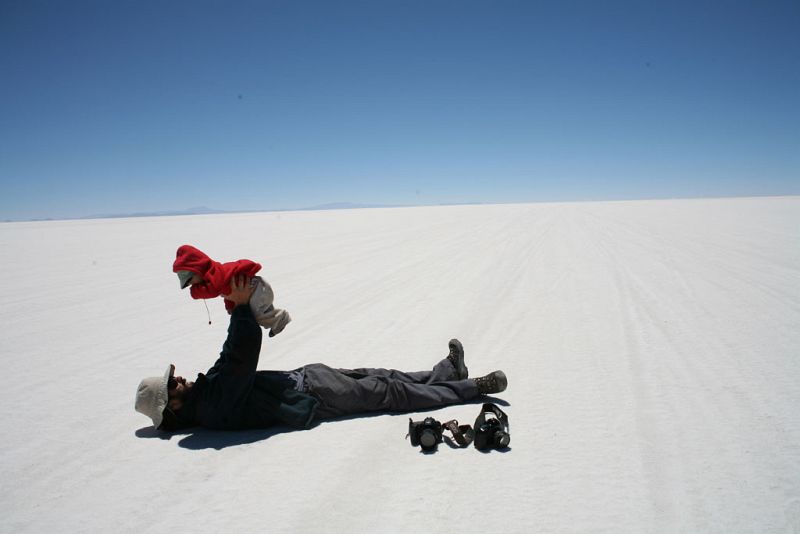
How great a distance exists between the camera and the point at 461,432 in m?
3.36

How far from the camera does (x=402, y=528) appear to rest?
2469 mm

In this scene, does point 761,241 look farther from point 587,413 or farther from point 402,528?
point 402,528

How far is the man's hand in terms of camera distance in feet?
10.4

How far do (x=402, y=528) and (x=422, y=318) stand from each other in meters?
4.50

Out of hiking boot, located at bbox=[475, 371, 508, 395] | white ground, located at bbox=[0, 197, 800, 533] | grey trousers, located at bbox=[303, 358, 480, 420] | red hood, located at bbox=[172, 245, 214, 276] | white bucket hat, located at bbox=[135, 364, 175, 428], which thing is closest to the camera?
white ground, located at bbox=[0, 197, 800, 533]

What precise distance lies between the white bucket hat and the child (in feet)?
2.37

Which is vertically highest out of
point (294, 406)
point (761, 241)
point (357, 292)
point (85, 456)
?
point (761, 241)

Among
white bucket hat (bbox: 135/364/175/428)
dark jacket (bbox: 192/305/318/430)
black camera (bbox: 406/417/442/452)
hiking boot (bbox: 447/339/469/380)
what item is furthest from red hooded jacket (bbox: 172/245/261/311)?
hiking boot (bbox: 447/339/469/380)

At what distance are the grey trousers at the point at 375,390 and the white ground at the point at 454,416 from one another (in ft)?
0.47

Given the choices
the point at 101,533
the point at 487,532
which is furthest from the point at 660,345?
the point at 101,533

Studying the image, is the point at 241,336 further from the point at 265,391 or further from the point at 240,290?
the point at 265,391

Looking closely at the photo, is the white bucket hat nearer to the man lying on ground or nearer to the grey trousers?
the man lying on ground

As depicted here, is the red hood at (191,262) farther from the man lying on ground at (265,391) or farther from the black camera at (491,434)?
the black camera at (491,434)

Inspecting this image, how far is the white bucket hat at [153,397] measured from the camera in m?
3.40
